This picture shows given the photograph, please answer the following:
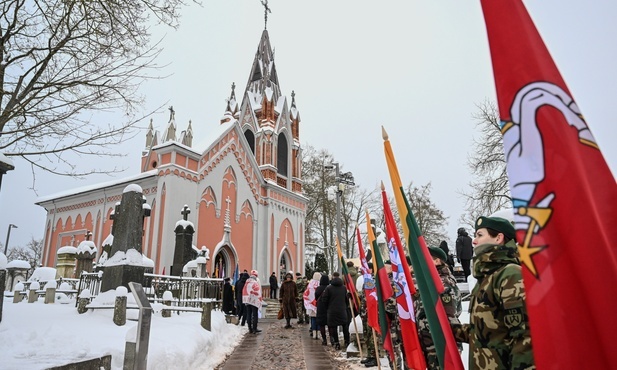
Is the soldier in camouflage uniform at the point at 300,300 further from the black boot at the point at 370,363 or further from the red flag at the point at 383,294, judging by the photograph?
the red flag at the point at 383,294

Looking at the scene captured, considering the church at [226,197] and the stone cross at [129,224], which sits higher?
the church at [226,197]

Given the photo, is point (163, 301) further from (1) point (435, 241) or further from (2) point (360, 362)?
(1) point (435, 241)

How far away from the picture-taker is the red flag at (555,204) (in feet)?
3.93

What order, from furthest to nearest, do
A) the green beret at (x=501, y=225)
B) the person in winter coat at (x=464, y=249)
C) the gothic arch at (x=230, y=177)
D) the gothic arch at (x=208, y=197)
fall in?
the gothic arch at (x=230, y=177) → the gothic arch at (x=208, y=197) → the person in winter coat at (x=464, y=249) → the green beret at (x=501, y=225)

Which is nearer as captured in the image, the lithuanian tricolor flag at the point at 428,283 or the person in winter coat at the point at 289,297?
the lithuanian tricolor flag at the point at 428,283

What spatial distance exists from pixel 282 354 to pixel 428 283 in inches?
274

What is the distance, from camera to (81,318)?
7328 millimetres

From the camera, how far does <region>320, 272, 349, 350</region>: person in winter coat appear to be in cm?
978

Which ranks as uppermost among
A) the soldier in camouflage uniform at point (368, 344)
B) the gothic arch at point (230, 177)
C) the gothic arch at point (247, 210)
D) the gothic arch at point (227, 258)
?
the gothic arch at point (230, 177)

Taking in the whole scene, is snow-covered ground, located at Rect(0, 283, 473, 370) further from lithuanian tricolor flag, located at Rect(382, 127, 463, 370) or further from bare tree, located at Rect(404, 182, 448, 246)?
bare tree, located at Rect(404, 182, 448, 246)

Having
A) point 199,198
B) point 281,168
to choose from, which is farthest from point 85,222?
point 281,168

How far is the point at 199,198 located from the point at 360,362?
16.1m

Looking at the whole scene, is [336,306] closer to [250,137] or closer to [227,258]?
[227,258]

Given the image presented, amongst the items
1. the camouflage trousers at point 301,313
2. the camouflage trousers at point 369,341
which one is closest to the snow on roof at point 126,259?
the camouflage trousers at point 369,341
